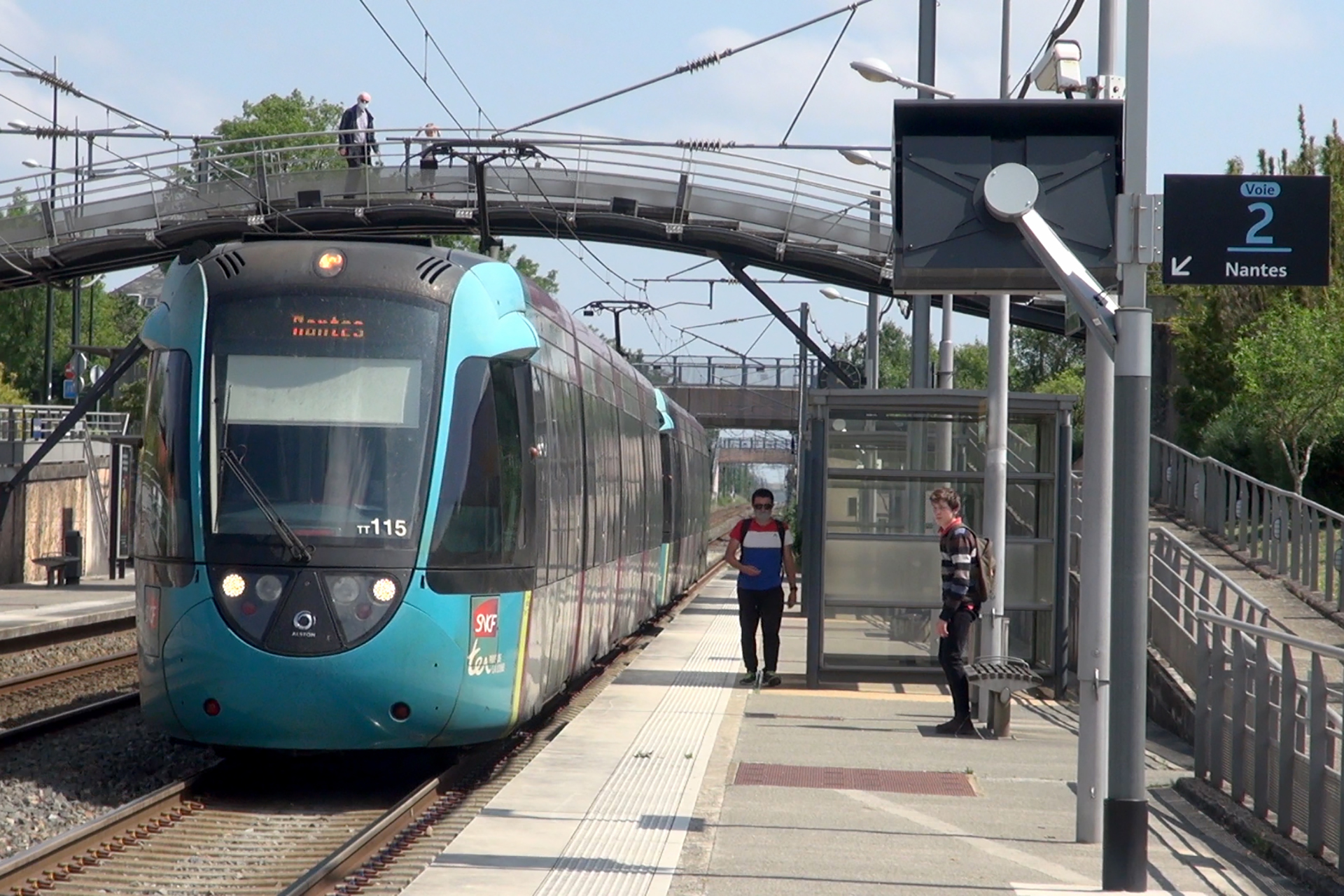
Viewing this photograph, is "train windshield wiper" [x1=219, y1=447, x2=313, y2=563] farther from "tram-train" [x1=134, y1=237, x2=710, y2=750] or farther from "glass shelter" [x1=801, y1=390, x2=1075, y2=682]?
"glass shelter" [x1=801, y1=390, x2=1075, y2=682]

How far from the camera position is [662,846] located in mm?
8086

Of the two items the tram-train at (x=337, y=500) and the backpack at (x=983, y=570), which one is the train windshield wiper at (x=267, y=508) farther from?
the backpack at (x=983, y=570)

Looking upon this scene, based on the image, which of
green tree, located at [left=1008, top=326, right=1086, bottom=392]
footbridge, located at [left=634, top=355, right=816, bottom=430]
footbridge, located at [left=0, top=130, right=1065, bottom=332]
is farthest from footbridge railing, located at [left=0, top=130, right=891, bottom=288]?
green tree, located at [left=1008, top=326, right=1086, bottom=392]

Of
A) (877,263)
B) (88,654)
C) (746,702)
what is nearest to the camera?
(746,702)

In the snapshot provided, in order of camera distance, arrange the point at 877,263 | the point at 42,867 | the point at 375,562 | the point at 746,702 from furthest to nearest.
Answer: the point at 877,263 → the point at 746,702 → the point at 375,562 → the point at 42,867

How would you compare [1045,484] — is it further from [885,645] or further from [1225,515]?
[1225,515]

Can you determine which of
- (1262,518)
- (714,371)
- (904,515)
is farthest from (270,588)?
(714,371)

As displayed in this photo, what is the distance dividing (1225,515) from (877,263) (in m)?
6.55

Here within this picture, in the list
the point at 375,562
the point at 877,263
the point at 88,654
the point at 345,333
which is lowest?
the point at 88,654

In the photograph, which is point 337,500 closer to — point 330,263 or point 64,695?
point 330,263

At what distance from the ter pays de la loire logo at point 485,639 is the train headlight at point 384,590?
0.55 meters

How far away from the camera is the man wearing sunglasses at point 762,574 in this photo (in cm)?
1568

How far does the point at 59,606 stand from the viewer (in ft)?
86.8

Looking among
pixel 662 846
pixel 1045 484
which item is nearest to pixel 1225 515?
pixel 1045 484
